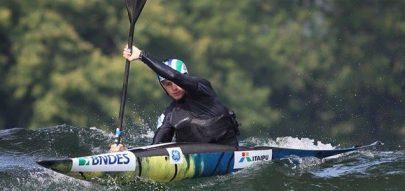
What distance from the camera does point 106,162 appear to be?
31.6ft

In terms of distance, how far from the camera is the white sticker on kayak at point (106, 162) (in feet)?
31.0

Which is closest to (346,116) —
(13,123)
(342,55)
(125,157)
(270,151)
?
(342,55)

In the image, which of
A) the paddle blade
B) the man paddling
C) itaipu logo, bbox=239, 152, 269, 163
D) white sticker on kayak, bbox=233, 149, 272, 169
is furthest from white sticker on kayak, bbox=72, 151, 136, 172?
the paddle blade

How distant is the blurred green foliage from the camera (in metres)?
32.4

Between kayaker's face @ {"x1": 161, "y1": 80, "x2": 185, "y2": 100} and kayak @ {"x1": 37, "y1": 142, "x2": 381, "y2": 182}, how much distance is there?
59 centimetres

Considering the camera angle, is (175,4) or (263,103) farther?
(175,4)

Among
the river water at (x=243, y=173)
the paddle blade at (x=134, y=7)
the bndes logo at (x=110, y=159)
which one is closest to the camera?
the bndes logo at (x=110, y=159)

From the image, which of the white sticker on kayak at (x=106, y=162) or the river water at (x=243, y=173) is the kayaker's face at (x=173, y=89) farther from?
the white sticker on kayak at (x=106, y=162)

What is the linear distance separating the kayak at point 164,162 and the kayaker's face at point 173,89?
0.59 m

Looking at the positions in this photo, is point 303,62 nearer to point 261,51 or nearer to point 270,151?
point 261,51

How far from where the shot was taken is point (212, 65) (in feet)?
120

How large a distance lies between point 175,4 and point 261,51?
13.0ft

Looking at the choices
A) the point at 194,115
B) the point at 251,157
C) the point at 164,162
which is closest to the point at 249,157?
the point at 251,157

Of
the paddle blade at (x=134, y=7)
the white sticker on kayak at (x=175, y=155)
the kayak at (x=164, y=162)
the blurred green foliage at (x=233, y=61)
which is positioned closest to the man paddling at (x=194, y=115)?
the kayak at (x=164, y=162)
